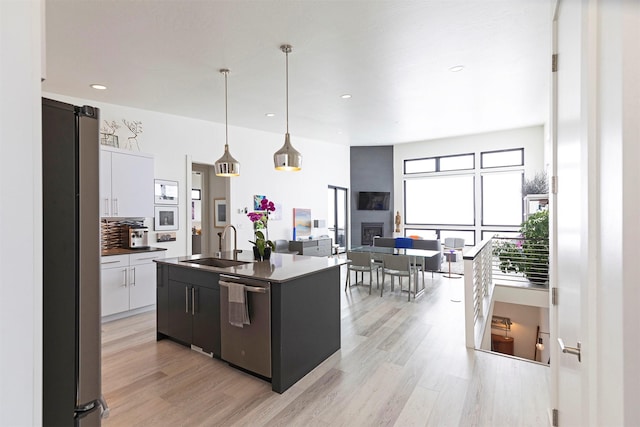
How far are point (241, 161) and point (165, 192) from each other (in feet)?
5.67

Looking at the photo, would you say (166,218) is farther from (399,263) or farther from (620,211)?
(620,211)

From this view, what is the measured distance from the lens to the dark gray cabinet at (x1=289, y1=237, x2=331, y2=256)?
759cm

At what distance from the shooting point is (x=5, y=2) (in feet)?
1.82

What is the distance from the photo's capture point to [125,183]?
448 cm

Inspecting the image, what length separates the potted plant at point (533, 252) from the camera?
4168 millimetres

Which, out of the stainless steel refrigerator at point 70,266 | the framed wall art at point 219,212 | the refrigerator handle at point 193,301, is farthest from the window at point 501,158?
the stainless steel refrigerator at point 70,266

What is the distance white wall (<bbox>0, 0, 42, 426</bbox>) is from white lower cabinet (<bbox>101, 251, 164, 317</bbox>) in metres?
4.07

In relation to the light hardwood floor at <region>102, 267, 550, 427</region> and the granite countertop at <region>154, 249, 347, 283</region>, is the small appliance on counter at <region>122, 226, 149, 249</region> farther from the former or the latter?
the granite countertop at <region>154, 249, 347, 283</region>

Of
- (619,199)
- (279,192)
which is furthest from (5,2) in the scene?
(279,192)

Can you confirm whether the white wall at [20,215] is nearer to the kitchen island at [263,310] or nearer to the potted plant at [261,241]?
the kitchen island at [263,310]

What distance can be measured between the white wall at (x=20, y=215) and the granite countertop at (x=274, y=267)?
73.6 inches

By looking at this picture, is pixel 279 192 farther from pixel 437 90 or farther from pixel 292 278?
pixel 292 278

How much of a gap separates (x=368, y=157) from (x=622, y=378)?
9555 mm

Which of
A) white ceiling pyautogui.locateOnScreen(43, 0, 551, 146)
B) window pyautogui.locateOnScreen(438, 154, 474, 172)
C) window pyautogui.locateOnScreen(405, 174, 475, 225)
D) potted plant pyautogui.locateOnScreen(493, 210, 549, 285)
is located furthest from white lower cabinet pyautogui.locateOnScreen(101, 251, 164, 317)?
window pyautogui.locateOnScreen(438, 154, 474, 172)
